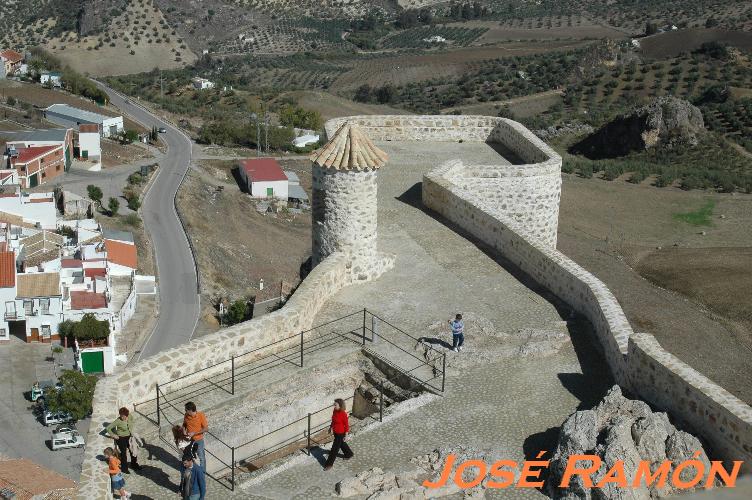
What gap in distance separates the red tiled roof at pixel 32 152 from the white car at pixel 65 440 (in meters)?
29.9

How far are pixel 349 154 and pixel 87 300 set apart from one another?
31.7 meters

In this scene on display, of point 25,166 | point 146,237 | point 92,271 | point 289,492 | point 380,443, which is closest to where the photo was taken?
point 289,492

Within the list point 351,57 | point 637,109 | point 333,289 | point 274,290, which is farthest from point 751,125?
point 351,57

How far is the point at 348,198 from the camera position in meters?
12.8

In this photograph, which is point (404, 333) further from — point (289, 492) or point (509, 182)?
point (509, 182)

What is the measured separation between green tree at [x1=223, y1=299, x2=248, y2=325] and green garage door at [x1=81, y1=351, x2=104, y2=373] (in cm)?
637

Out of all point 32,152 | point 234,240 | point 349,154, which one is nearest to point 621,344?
point 349,154

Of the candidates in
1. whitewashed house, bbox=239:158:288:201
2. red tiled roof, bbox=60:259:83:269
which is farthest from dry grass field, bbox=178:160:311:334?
red tiled roof, bbox=60:259:83:269

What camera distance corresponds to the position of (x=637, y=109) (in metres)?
54.9

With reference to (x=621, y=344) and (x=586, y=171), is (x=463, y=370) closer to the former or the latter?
(x=621, y=344)

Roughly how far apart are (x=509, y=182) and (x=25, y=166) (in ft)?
157

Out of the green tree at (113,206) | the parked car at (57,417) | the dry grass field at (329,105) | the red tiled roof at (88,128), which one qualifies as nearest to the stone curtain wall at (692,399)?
the parked car at (57,417)

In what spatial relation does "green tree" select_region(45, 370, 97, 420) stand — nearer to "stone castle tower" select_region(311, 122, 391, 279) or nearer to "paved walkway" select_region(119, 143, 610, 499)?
"paved walkway" select_region(119, 143, 610, 499)

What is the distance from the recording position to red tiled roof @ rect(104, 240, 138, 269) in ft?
152
